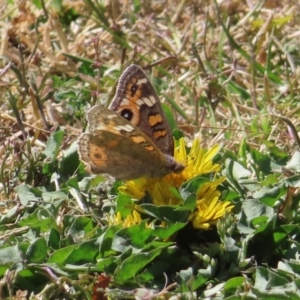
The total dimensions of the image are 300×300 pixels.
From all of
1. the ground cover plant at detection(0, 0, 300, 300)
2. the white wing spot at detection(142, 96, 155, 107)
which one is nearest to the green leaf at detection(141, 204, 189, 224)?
the ground cover plant at detection(0, 0, 300, 300)

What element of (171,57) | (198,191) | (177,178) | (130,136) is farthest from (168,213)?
(171,57)

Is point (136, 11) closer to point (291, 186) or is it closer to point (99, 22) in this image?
point (99, 22)

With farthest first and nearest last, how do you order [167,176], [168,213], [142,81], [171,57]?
[171,57]
[142,81]
[167,176]
[168,213]

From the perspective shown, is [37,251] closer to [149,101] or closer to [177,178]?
[177,178]

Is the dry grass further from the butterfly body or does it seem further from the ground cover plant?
the butterfly body

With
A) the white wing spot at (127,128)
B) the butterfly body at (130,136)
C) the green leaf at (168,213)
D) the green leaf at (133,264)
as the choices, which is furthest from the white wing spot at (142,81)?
the green leaf at (133,264)

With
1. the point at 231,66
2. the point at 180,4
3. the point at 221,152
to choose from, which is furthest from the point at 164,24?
the point at 221,152

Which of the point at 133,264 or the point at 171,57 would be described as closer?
the point at 133,264
